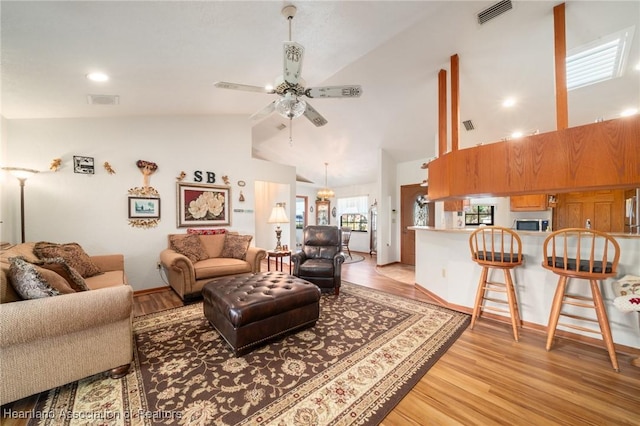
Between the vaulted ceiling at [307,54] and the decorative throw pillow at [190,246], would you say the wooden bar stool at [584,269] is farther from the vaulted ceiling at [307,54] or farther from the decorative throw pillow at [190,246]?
the decorative throw pillow at [190,246]

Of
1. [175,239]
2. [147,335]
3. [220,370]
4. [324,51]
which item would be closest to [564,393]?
[220,370]

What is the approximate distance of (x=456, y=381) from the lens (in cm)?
166

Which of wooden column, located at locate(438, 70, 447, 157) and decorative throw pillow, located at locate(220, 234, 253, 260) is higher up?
wooden column, located at locate(438, 70, 447, 157)

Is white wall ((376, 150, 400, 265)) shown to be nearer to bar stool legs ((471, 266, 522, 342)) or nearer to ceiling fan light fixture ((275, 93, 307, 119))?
bar stool legs ((471, 266, 522, 342))

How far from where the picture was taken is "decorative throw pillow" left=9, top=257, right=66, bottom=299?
149 centimetres

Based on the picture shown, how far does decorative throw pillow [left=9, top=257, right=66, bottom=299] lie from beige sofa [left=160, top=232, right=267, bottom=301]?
5.03 ft

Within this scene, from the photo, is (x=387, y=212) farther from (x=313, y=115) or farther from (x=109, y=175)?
(x=109, y=175)

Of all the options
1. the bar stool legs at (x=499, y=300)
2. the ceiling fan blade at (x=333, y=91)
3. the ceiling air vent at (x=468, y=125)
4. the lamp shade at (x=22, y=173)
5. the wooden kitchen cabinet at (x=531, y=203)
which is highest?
the ceiling air vent at (x=468, y=125)

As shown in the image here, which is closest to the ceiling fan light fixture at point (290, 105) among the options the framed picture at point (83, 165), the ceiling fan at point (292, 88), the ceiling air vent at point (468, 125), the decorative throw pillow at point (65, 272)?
the ceiling fan at point (292, 88)

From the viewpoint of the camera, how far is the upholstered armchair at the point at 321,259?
3.41 m

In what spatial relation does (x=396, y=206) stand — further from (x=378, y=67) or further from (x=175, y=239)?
(x=175, y=239)

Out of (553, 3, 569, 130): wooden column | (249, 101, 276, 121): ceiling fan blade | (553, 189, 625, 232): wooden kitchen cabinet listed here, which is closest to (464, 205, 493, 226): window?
(553, 189, 625, 232): wooden kitchen cabinet

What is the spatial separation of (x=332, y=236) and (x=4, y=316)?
338cm

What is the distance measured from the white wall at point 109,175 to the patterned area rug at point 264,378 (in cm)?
162
